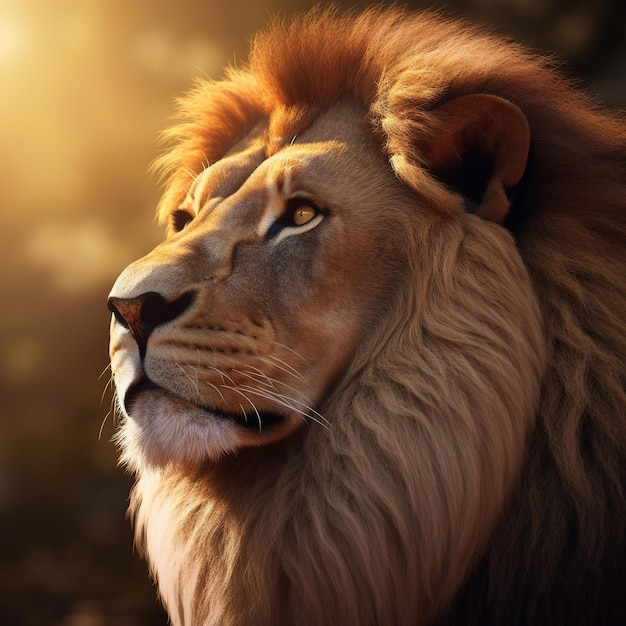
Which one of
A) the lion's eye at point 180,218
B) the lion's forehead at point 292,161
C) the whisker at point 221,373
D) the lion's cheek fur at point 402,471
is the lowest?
the lion's cheek fur at point 402,471

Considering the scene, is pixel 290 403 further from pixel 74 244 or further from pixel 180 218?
pixel 74 244

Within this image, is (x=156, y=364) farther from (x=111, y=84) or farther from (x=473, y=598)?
(x=111, y=84)

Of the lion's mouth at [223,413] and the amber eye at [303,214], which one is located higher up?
the amber eye at [303,214]

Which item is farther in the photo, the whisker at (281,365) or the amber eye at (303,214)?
the amber eye at (303,214)

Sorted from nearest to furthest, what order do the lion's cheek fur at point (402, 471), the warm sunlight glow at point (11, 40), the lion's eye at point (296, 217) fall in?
the lion's cheek fur at point (402, 471) → the lion's eye at point (296, 217) → the warm sunlight glow at point (11, 40)

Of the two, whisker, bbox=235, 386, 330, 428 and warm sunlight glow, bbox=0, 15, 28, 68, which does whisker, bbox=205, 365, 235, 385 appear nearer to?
whisker, bbox=235, 386, 330, 428

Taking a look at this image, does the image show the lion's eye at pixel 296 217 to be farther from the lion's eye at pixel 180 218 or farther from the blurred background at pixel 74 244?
the blurred background at pixel 74 244

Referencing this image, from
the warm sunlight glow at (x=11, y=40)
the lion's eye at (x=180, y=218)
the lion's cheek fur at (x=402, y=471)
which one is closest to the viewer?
the lion's cheek fur at (x=402, y=471)

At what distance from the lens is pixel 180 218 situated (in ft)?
5.98

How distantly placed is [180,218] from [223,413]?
23.5 inches

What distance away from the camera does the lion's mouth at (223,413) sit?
136cm

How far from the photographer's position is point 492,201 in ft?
4.74

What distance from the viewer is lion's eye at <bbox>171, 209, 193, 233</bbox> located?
1.79 metres

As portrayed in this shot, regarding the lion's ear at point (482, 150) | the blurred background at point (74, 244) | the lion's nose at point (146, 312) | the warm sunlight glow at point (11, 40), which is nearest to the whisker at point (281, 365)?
the lion's nose at point (146, 312)
